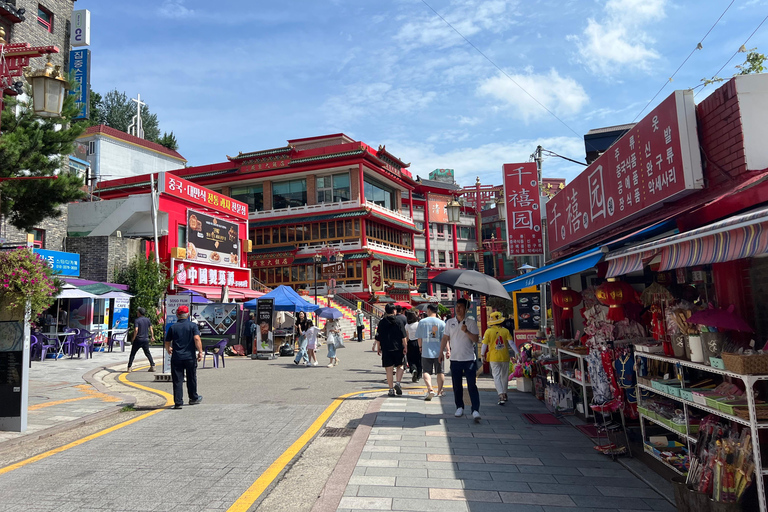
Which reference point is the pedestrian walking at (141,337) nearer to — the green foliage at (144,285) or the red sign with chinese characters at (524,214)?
the green foliage at (144,285)

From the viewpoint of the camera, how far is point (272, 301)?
68.1 ft

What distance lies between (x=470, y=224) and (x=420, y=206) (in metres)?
6.95

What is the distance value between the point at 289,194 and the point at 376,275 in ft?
36.8

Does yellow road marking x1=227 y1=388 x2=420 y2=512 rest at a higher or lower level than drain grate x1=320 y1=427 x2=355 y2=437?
higher

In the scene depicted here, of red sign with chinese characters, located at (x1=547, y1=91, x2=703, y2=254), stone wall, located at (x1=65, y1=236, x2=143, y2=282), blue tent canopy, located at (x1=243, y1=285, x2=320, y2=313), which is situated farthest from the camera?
stone wall, located at (x1=65, y1=236, x2=143, y2=282)

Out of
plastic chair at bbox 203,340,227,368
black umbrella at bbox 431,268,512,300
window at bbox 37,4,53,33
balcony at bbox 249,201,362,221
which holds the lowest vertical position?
plastic chair at bbox 203,340,227,368

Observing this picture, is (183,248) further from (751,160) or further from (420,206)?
(420,206)

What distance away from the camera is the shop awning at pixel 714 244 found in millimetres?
3424

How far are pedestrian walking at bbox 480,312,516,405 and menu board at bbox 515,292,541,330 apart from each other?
3.91m

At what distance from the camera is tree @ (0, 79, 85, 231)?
32.7 ft

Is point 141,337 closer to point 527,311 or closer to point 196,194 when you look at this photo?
point 527,311

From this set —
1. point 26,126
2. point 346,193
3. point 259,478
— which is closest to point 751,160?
point 259,478

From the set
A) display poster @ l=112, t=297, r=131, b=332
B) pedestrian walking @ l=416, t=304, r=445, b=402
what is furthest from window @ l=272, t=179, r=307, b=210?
pedestrian walking @ l=416, t=304, r=445, b=402

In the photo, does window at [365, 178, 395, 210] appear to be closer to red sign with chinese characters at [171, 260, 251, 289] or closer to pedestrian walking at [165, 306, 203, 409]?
red sign with chinese characters at [171, 260, 251, 289]
